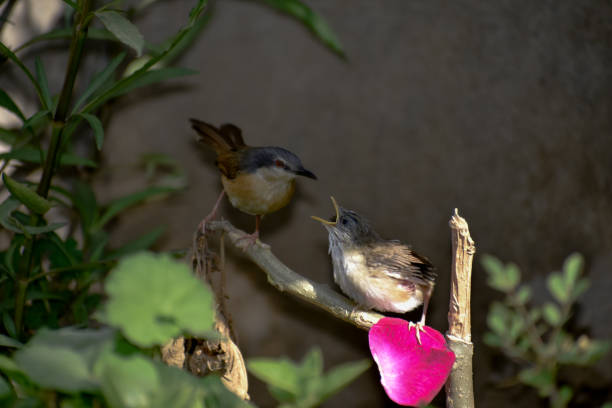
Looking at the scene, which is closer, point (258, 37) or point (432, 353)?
point (432, 353)

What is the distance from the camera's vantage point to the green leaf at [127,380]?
332 mm

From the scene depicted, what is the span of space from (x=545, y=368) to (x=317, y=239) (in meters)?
1.08

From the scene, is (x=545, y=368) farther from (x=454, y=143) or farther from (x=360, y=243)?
(x=454, y=143)

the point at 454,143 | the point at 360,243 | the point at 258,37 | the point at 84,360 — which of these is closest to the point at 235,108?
the point at 258,37

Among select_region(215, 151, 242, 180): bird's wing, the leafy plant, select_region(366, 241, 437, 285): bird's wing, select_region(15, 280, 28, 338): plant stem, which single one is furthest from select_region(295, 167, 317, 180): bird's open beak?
the leafy plant

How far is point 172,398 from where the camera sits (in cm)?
33

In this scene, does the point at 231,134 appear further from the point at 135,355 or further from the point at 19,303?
the point at 135,355

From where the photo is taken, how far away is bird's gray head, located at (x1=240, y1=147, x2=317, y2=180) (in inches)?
45.6

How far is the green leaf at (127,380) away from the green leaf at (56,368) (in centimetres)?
1

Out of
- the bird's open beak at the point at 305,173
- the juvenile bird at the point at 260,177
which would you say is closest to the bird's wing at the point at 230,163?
the juvenile bird at the point at 260,177

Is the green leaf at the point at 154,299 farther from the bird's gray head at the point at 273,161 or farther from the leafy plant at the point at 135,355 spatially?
the bird's gray head at the point at 273,161

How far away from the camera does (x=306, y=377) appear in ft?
1.16

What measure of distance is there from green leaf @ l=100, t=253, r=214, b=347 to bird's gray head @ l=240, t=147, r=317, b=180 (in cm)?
76

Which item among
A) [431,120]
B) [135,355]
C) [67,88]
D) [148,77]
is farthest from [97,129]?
[431,120]
